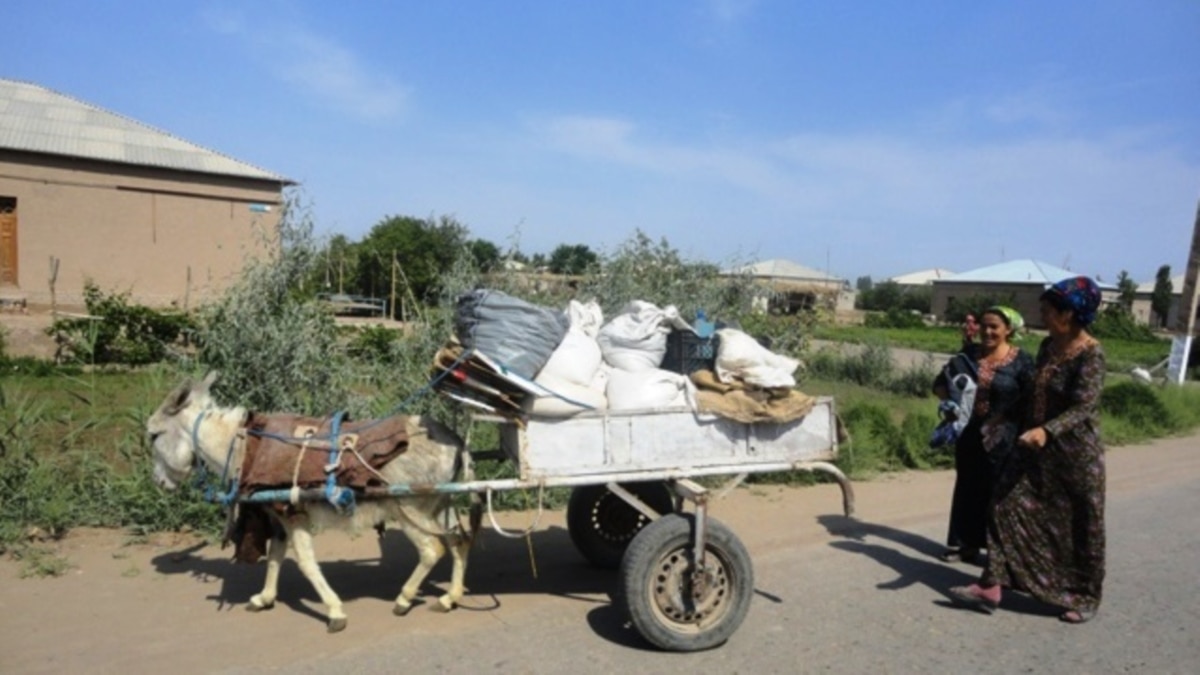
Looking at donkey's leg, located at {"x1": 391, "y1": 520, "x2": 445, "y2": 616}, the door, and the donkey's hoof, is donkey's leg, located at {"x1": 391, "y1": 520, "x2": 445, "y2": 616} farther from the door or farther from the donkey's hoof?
the door

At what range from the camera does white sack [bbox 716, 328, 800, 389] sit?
4.64 meters

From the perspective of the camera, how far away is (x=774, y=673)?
4238 mm

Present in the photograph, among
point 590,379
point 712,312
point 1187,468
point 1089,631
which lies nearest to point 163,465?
point 590,379

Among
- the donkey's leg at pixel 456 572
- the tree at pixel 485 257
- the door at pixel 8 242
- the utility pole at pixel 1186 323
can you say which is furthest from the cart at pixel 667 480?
the door at pixel 8 242

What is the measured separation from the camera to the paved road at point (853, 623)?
14.2ft

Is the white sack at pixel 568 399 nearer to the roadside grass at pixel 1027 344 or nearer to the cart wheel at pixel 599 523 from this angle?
the cart wheel at pixel 599 523

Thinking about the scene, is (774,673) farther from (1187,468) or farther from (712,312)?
(1187,468)

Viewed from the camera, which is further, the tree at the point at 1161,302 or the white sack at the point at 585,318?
the tree at the point at 1161,302

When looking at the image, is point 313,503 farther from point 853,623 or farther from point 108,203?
point 108,203

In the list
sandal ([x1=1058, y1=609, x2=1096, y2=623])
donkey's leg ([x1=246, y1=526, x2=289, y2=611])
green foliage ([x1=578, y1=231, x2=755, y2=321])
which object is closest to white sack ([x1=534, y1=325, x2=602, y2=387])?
donkey's leg ([x1=246, y1=526, x2=289, y2=611])

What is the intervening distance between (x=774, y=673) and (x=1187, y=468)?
8737mm

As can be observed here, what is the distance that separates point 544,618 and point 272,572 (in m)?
1.57

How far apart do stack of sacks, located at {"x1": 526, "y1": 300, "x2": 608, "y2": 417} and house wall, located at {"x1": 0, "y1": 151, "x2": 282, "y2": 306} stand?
1665 cm

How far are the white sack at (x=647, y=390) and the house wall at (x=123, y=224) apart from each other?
16.8 meters
